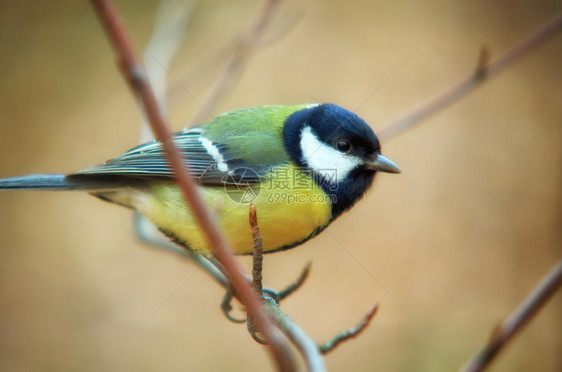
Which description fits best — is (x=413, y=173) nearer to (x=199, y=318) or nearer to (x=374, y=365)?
(x=374, y=365)

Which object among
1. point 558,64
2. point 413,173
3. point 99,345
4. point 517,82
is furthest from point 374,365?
point 558,64

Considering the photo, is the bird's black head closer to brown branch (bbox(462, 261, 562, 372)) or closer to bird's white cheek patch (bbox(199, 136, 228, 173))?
bird's white cheek patch (bbox(199, 136, 228, 173))

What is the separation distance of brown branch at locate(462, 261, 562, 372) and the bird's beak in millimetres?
974

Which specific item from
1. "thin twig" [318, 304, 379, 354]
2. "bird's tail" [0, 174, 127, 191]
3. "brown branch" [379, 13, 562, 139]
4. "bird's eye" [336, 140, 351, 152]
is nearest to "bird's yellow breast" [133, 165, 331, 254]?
"bird's eye" [336, 140, 351, 152]

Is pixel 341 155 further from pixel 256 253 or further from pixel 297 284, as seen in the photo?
pixel 256 253

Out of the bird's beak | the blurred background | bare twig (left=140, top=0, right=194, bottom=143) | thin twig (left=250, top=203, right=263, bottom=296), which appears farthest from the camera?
the blurred background

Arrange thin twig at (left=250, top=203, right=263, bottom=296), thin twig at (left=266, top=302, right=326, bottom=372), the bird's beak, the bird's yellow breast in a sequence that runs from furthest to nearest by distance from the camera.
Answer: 1. the bird's beak
2. the bird's yellow breast
3. thin twig at (left=250, top=203, right=263, bottom=296)
4. thin twig at (left=266, top=302, right=326, bottom=372)

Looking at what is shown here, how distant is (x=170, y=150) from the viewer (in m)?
0.60

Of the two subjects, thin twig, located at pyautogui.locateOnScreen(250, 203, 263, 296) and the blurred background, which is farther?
the blurred background

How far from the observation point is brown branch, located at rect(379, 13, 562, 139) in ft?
4.80

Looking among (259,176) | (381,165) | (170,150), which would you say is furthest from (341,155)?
(170,150)

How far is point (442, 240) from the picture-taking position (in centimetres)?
345

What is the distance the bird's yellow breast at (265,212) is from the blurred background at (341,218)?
3.16ft

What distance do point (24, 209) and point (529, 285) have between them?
3.84 metres
